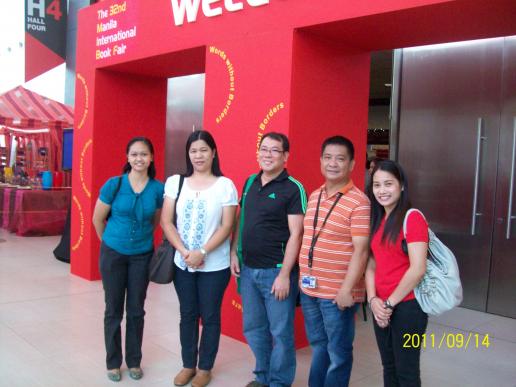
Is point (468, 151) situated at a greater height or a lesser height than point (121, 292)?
greater

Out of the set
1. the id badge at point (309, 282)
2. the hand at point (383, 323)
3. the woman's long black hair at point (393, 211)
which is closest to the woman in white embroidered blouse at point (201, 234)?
the id badge at point (309, 282)

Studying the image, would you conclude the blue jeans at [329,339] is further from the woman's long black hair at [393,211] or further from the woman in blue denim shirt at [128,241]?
the woman in blue denim shirt at [128,241]

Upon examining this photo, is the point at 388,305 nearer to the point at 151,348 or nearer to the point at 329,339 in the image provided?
the point at 329,339

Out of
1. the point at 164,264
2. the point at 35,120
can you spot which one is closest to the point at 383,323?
the point at 164,264

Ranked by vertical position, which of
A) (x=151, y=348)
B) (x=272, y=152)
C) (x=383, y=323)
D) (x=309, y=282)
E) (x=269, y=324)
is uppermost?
(x=272, y=152)

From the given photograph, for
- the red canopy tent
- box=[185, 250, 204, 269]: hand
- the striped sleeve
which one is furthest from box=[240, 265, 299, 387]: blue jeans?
the red canopy tent

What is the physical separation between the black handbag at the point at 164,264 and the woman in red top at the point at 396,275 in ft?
4.02

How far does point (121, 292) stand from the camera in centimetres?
325

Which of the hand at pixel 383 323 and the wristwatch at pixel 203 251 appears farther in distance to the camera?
→ the wristwatch at pixel 203 251

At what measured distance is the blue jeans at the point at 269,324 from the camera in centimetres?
294

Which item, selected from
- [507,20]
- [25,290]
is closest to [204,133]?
[507,20]

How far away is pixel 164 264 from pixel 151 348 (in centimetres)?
Result: 114

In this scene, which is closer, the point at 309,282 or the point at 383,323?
the point at 383,323

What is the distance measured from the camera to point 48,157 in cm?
1248
